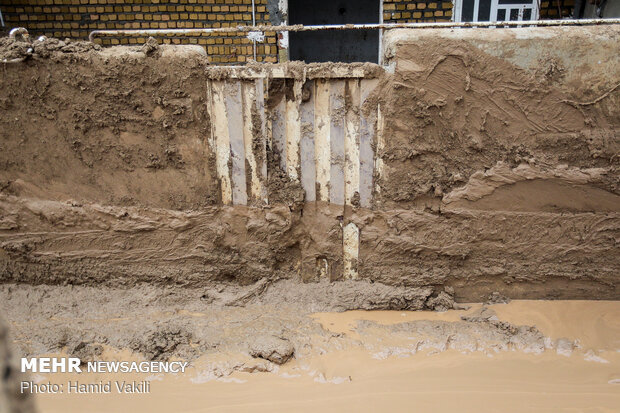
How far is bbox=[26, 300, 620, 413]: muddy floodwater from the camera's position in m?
3.07

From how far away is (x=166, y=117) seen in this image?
3705 mm

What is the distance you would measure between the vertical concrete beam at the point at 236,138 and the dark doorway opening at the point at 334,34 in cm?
773

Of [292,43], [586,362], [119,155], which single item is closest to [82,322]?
[119,155]

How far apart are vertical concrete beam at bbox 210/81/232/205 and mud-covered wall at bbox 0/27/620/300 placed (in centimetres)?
2

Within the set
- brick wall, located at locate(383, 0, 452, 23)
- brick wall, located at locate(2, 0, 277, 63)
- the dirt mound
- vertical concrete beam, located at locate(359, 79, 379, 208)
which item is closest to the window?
brick wall, located at locate(383, 0, 452, 23)

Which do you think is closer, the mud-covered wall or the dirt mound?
the dirt mound

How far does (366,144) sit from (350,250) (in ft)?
2.88

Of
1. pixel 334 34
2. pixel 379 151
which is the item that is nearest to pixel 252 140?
pixel 379 151

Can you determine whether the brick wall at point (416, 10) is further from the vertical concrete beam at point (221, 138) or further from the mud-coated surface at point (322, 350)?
the mud-coated surface at point (322, 350)

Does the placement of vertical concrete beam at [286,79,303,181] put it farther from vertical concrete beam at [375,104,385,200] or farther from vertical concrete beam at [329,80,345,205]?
vertical concrete beam at [375,104,385,200]

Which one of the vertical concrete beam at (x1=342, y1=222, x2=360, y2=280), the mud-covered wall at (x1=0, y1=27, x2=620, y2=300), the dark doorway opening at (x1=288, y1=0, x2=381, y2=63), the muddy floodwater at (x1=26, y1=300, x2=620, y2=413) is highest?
the dark doorway opening at (x1=288, y1=0, x2=381, y2=63)

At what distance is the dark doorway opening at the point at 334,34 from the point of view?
10.9m

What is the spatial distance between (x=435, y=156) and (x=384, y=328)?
136cm

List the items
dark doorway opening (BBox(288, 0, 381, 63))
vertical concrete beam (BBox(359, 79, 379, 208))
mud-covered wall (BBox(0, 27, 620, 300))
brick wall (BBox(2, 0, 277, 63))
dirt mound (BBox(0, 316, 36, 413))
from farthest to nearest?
1. dark doorway opening (BBox(288, 0, 381, 63))
2. brick wall (BBox(2, 0, 277, 63))
3. vertical concrete beam (BBox(359, 79, 379, 208))
4. mud-covered wall (BBox(0, 27, 620, 300))
5. dirt mound (BBox(0, 316, 36, 413))
